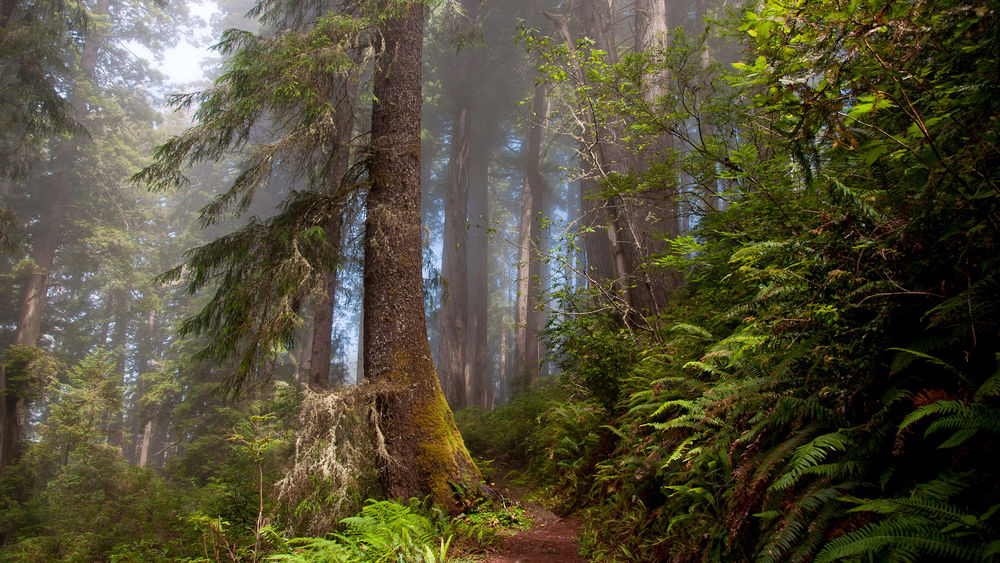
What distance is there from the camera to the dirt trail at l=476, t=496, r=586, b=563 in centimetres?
402

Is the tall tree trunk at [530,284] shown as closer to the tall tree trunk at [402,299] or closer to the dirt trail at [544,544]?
the tall tree trunk at [402,299]

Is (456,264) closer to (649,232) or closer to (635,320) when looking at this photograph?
(649,232)

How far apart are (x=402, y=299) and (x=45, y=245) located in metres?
22.4

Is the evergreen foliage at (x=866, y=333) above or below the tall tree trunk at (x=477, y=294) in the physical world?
below

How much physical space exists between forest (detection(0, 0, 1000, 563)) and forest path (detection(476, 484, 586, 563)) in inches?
3.9

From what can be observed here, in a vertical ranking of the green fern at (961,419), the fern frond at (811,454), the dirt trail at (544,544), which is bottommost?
the dirt trail at (544,544)

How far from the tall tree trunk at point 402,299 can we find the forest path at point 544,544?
0.83 metres

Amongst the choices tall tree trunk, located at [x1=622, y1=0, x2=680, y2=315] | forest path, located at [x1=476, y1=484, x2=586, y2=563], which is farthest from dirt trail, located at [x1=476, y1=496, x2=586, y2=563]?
tall tree trunk, located at [x1=622, y1=0, x2=680, y2=315]

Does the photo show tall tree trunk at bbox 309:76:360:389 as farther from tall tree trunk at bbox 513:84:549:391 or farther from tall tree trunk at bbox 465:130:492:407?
tall tree trunk at bbox 465:130:492:407

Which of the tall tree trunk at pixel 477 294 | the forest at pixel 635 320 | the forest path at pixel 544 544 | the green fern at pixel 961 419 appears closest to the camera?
the green fern at pixel 961 419

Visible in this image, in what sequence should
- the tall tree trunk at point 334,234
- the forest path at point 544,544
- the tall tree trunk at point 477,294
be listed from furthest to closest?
1. the tall tree trunk at point 477,294
2. the tall tree trunk at point 334,234
3. the forest path at point 544,544

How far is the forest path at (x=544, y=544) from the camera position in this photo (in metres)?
4.02

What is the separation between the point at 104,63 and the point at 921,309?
1333 inches

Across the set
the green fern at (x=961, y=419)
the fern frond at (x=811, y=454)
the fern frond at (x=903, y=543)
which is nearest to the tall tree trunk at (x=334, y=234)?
the fern frond at (x=811, y=454)
